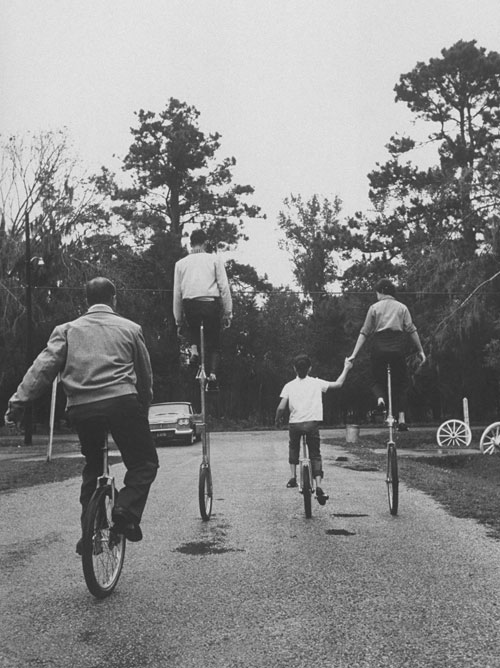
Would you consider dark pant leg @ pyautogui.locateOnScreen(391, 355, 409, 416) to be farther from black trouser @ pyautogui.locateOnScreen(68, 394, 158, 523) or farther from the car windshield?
the car windshield

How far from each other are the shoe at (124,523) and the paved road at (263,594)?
382mm

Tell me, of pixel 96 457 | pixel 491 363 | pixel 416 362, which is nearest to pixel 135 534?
pixel 96 457

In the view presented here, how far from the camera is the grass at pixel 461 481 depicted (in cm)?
886

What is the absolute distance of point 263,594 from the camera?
206 inches

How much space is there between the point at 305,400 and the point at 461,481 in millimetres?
5328

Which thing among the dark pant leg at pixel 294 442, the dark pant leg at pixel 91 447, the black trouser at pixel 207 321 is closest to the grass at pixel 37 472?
the dark pant leg at pixel 294 442

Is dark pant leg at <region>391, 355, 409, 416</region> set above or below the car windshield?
below

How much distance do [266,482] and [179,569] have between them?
6336 millimetres

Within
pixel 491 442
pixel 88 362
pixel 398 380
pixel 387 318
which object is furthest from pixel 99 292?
pixel 491 442

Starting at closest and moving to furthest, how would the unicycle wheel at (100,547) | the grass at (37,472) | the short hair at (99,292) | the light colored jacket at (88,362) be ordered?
the unicycle wheel at (100,547) → the light colored jacket at (88,362) → the short hair at (99,292) → the grass at (37,472)

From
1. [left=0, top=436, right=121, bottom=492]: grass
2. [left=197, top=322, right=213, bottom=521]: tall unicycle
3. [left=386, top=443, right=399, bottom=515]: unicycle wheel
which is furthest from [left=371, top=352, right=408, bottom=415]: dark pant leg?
[left=0, top=436, right=121, bottom=492]: grass

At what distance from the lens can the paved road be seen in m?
4.14

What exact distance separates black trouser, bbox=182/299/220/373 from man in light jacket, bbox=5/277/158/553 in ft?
8.74

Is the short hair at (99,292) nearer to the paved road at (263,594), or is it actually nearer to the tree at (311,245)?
the paved road at (263,594)
